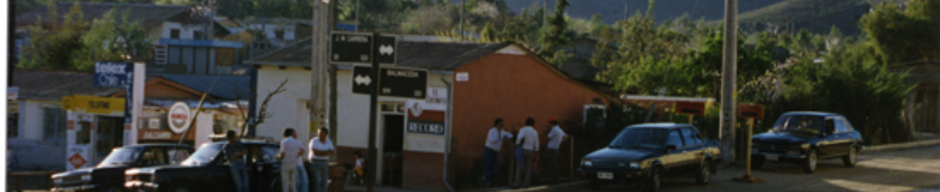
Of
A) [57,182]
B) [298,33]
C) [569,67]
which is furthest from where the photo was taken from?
[298,33]

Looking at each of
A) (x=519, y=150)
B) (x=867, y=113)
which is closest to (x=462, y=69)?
(x=519, y=150)

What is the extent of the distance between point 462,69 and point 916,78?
26.5 metres

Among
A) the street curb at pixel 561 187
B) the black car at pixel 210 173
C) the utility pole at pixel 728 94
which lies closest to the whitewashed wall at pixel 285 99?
the black car at pixel 210 173

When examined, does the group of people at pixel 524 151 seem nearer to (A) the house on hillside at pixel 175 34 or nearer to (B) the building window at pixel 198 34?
(A) the house on hillside at pixel 175 34

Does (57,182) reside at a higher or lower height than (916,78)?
lower

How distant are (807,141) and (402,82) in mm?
10120

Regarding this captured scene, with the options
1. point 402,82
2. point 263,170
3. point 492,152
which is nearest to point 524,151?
point 492,152

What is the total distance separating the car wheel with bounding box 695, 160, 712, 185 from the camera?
54.1 feet

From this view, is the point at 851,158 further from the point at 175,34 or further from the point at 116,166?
the point at 175,34

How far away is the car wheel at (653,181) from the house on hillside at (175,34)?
22557 mm

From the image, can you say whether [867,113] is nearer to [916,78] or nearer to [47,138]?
[916,78]

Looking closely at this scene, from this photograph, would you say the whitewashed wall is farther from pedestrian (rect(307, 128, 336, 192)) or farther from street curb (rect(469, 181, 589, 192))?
pedestrian (rect(307, 128, 336, 192))

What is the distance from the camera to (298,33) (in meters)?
55.2

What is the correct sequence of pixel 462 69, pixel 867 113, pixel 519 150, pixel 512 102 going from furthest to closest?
1. pixel 867 113
2. pixel 512 102
3. pixel 462 69
4. pixel 519 150
